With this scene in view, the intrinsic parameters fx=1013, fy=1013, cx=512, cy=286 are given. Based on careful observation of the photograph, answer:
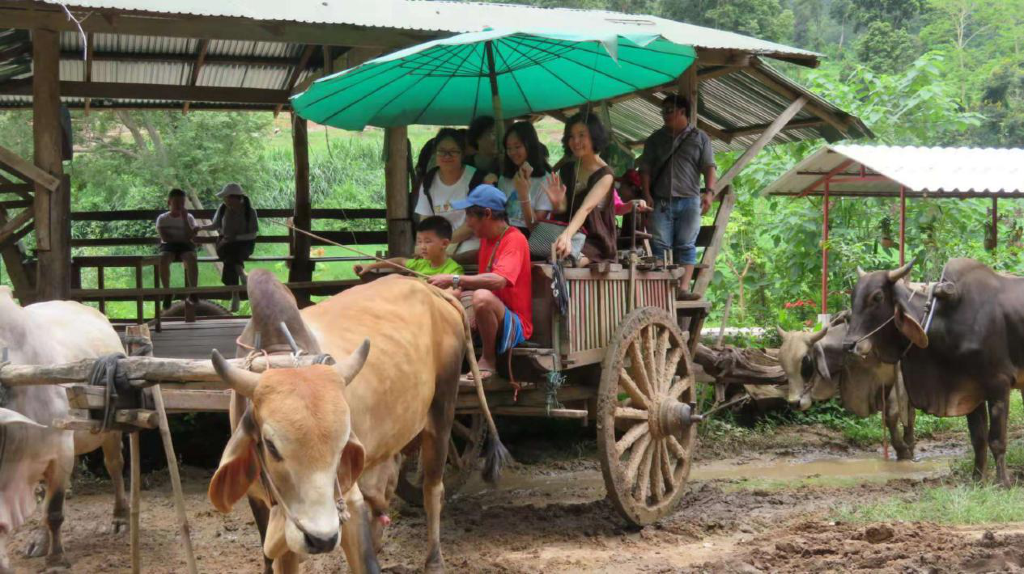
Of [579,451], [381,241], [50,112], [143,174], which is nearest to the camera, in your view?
[50,112]

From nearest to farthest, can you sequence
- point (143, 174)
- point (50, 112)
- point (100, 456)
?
point (50, 112) < point (100, 456) < point (143, 174)

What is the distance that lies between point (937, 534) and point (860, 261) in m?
6.81

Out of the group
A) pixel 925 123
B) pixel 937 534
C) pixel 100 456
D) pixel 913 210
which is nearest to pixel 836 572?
pixel 937 534

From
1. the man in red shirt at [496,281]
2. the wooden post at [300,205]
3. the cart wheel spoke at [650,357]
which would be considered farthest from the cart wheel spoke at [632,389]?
the wooden post at [300,205]

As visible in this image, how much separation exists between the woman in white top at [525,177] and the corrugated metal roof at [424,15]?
51.4 inches

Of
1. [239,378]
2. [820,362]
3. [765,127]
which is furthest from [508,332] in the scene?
[765,127]

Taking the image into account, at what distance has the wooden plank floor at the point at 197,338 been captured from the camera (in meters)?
7.49

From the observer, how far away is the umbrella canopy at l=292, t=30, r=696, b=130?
260 inches

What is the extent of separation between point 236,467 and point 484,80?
477cm

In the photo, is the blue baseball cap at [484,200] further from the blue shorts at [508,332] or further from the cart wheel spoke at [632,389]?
the cart wheel spoke at [632,389]

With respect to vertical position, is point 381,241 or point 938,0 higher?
point 938,0

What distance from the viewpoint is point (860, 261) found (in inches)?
473

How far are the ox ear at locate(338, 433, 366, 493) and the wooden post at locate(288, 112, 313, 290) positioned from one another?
6667 millimetres

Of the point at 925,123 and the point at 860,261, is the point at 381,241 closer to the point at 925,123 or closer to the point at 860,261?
the point at 860,261
